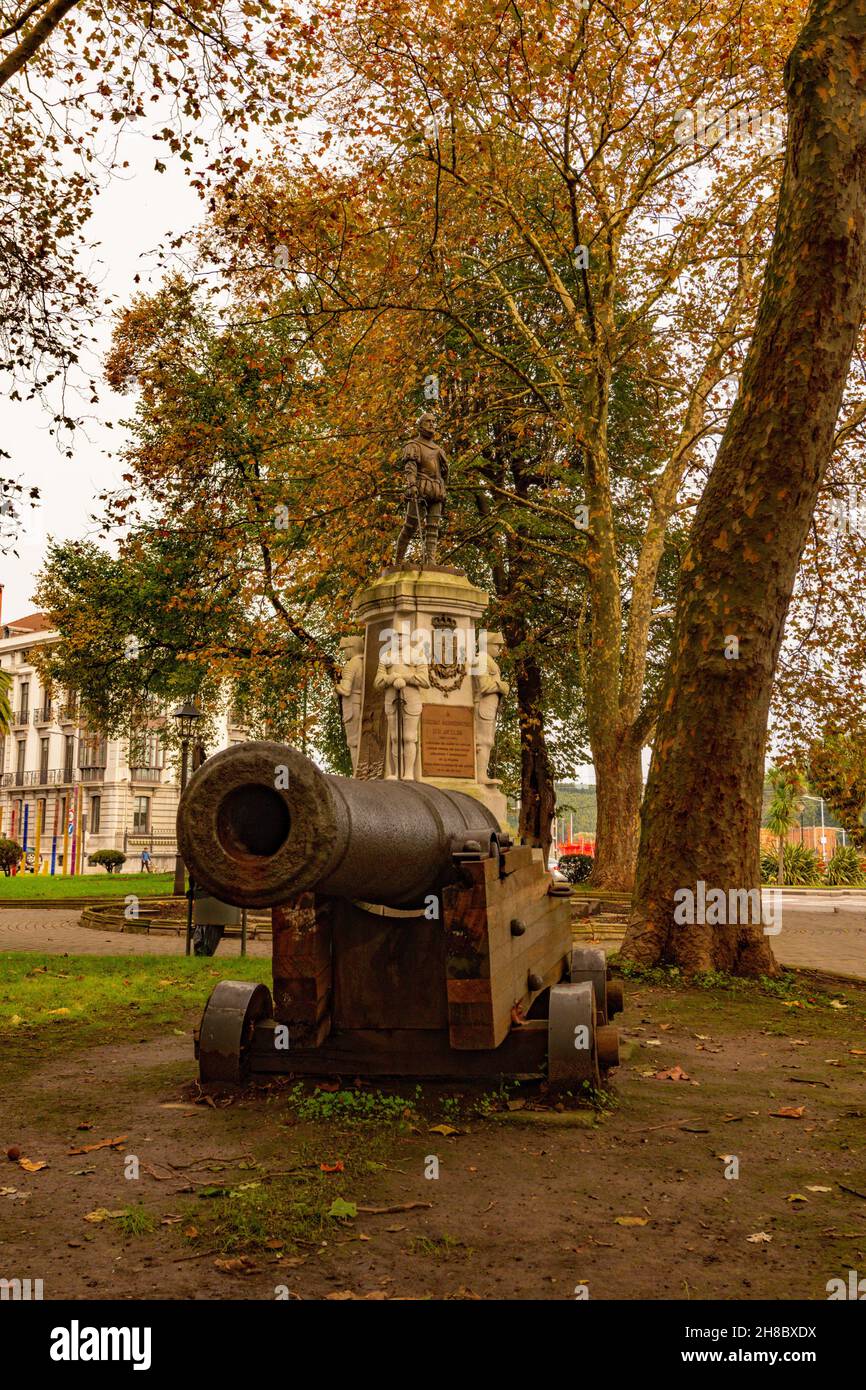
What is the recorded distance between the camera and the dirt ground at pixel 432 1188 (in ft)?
10.6

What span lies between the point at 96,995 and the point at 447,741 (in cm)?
538

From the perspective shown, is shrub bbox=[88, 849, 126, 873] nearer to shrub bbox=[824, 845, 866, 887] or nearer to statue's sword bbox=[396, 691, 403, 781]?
shrub bbox=[824, 845, 866, 887]

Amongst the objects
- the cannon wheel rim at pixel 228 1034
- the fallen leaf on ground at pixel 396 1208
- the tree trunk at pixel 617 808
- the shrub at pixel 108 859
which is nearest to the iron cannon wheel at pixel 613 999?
the cannon wheel rim at pixel 228 1034

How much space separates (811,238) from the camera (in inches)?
376

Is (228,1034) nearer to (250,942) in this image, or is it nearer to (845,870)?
(250,942)

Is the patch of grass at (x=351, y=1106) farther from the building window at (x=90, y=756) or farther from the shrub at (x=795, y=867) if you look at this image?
the building window at (x=90, y=756)

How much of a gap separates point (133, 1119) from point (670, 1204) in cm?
241

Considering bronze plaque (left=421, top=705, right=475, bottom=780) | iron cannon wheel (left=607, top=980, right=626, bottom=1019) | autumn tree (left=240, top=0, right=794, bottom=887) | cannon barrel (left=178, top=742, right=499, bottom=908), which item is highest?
autumn tree (left=240, top=0, right=794, bottom=887)

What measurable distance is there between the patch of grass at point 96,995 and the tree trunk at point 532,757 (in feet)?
49.1

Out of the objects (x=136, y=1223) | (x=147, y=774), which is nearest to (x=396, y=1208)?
(x=136, y=1223)

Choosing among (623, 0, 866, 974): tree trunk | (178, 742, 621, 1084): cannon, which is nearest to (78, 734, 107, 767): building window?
(623, 0, 866, 974): tree trunk

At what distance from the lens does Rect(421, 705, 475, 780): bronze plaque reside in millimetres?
13039

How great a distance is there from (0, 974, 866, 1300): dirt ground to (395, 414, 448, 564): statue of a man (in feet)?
30.6

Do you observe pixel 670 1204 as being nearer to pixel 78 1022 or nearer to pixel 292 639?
pixel 78 1022
